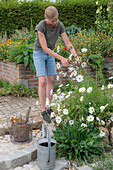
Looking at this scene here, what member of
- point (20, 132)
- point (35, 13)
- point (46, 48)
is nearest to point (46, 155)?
point (20, 132)

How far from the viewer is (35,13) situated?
912 cm

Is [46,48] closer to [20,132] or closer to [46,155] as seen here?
[20,132]

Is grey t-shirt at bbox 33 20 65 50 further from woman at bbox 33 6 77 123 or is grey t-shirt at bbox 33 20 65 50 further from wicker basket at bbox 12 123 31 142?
wicker basket at bbox 12 123 31 142

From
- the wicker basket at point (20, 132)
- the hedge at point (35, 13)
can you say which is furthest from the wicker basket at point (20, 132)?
the hedge at point (35, 13)

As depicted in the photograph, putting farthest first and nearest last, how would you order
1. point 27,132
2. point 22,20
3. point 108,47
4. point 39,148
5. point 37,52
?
1. point 22,20
2. point 108,47
3. point 37,52
4. point 27,132
5. point 39,148

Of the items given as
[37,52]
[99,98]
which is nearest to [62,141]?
[99,98]

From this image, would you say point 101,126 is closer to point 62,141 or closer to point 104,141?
point 104,141

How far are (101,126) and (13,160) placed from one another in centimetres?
120

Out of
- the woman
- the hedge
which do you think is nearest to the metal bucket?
the woman

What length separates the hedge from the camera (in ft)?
28.7

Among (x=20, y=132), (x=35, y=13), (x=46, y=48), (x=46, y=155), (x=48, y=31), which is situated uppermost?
(x=35, y=13)

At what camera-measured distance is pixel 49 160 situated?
237cm

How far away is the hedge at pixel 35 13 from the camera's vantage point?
8734 mm

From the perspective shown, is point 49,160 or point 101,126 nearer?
point 49,160
